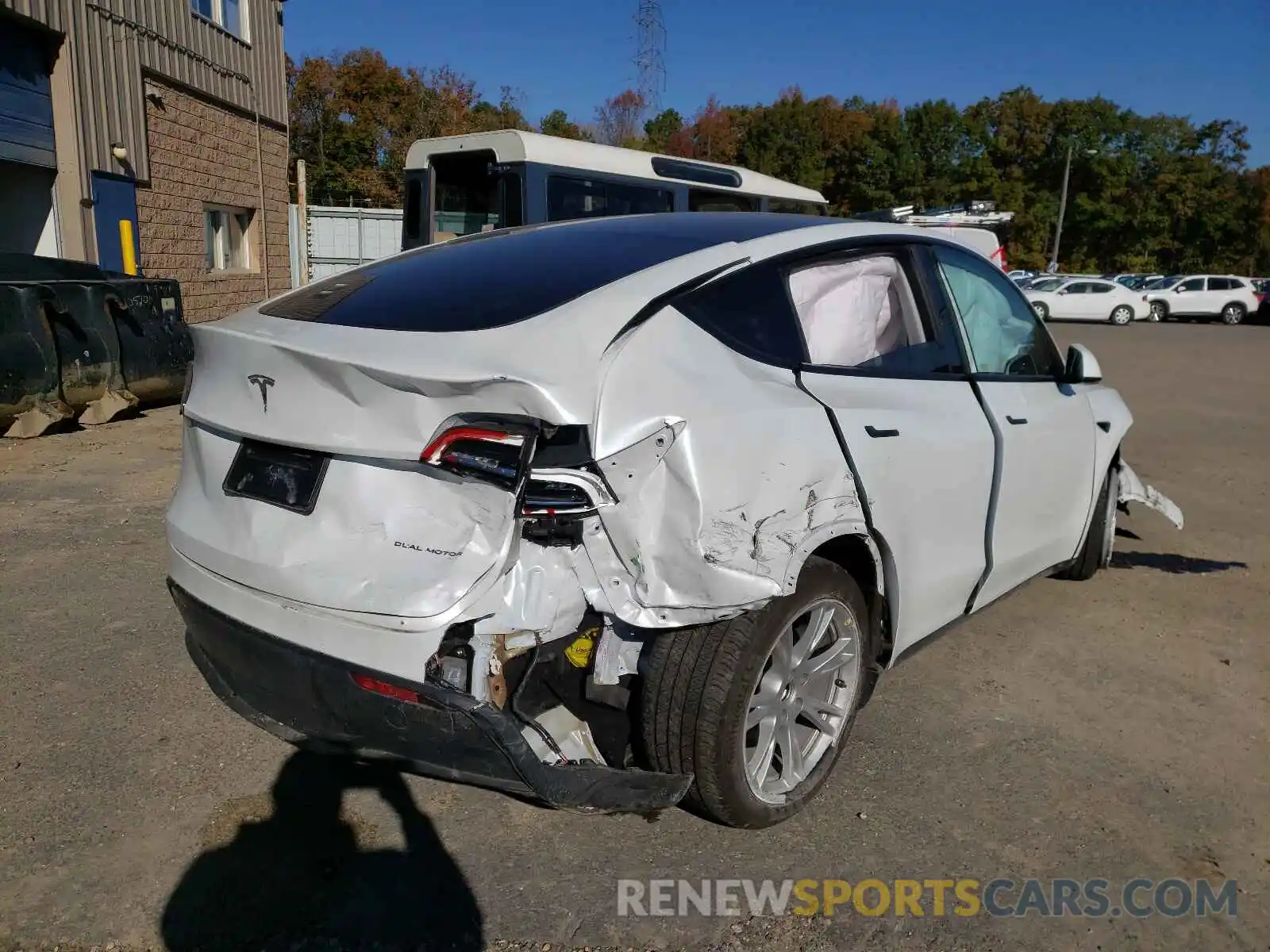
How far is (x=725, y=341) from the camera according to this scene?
2.64 metres

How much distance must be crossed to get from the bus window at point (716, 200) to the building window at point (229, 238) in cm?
811

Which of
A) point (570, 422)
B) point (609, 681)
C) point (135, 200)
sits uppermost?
point (135, 200)

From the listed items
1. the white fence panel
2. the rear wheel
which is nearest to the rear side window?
the white fence panel

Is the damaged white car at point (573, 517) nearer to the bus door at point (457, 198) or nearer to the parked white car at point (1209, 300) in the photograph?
the bus door at point (457, 198)

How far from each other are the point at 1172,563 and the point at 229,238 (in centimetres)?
1598

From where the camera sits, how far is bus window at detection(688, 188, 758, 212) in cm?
1384

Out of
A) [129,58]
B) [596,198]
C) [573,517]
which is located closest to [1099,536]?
[573,517]

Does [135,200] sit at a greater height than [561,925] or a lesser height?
greater

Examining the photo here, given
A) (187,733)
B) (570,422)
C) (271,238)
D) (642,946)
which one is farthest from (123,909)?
(271,238)

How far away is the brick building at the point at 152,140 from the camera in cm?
1177

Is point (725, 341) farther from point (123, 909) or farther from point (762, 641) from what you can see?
point (123, 909)

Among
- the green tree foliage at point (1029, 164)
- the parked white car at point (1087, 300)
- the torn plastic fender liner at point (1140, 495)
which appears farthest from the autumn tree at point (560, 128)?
the torn plastic fender liner at point (1140, 495)

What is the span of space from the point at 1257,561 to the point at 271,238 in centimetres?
1671

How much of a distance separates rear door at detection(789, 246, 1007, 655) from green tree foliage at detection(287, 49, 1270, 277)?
5247 centimetres
